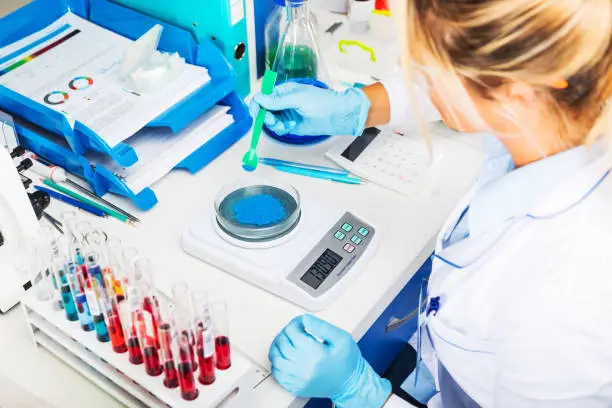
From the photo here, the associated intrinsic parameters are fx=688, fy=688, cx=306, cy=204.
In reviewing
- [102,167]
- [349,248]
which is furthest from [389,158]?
[102,167]

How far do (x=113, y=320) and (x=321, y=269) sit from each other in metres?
0.33

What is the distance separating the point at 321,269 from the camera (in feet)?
3.51

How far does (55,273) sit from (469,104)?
59cm

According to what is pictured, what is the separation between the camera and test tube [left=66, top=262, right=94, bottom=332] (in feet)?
2.93

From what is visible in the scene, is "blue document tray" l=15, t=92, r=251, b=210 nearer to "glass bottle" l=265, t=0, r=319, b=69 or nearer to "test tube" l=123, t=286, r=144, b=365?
"glass bottle" l=265, t=0, r=319, b=69

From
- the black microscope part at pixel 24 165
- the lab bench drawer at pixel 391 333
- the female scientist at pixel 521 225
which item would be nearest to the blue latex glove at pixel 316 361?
the female scientist at pixel 521 225

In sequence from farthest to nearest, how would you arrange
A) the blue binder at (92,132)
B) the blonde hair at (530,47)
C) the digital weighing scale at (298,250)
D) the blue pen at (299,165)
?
the blue pen at (299,165), the blue binder at (92,132), the digital weighing scale at (298,250), the blonde hair at (530,47)

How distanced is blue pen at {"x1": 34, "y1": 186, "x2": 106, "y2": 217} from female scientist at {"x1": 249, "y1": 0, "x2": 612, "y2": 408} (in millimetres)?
423

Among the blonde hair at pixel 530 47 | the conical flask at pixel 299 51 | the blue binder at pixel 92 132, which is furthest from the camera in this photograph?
the conical flask at pixel 299 51

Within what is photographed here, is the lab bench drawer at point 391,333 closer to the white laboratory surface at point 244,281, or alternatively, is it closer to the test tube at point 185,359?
the white laboratory surface at point 244,281

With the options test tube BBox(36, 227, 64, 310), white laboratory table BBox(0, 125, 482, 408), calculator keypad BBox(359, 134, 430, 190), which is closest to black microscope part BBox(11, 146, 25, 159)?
white laboratory table BBox(0, 125, 482, 408)

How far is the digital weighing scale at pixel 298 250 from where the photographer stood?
3.46ft

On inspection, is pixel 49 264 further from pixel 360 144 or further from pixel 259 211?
pixel 360 144

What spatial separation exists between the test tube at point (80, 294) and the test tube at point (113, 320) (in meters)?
0.04
